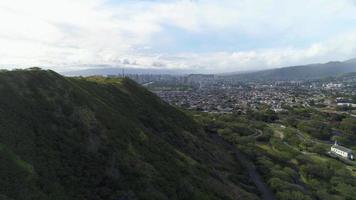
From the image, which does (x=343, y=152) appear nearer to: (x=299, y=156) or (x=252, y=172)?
(x=299, y=156)

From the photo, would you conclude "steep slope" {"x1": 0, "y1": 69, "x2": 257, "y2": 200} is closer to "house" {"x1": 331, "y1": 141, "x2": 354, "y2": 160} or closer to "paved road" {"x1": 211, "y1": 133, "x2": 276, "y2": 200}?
"paved road" {"x1": 211, "y1": 133, "x2": 276, "y2": 200}

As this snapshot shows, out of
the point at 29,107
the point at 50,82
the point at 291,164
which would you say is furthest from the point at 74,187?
the point at 291,164

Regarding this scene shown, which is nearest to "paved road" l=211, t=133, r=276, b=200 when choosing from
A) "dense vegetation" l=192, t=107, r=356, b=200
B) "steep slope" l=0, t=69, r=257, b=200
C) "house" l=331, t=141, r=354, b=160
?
"dense vegetation" l=192, t=107, r=356, b=200

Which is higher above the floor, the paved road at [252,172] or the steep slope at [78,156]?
the steep slope at [78,156]

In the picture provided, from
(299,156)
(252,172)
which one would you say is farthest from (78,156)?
(299,156)

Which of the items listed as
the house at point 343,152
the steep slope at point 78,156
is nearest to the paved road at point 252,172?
the steep slope at point 78,156

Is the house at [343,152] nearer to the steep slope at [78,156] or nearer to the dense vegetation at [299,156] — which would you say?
the dense vegetation at [299,156]
